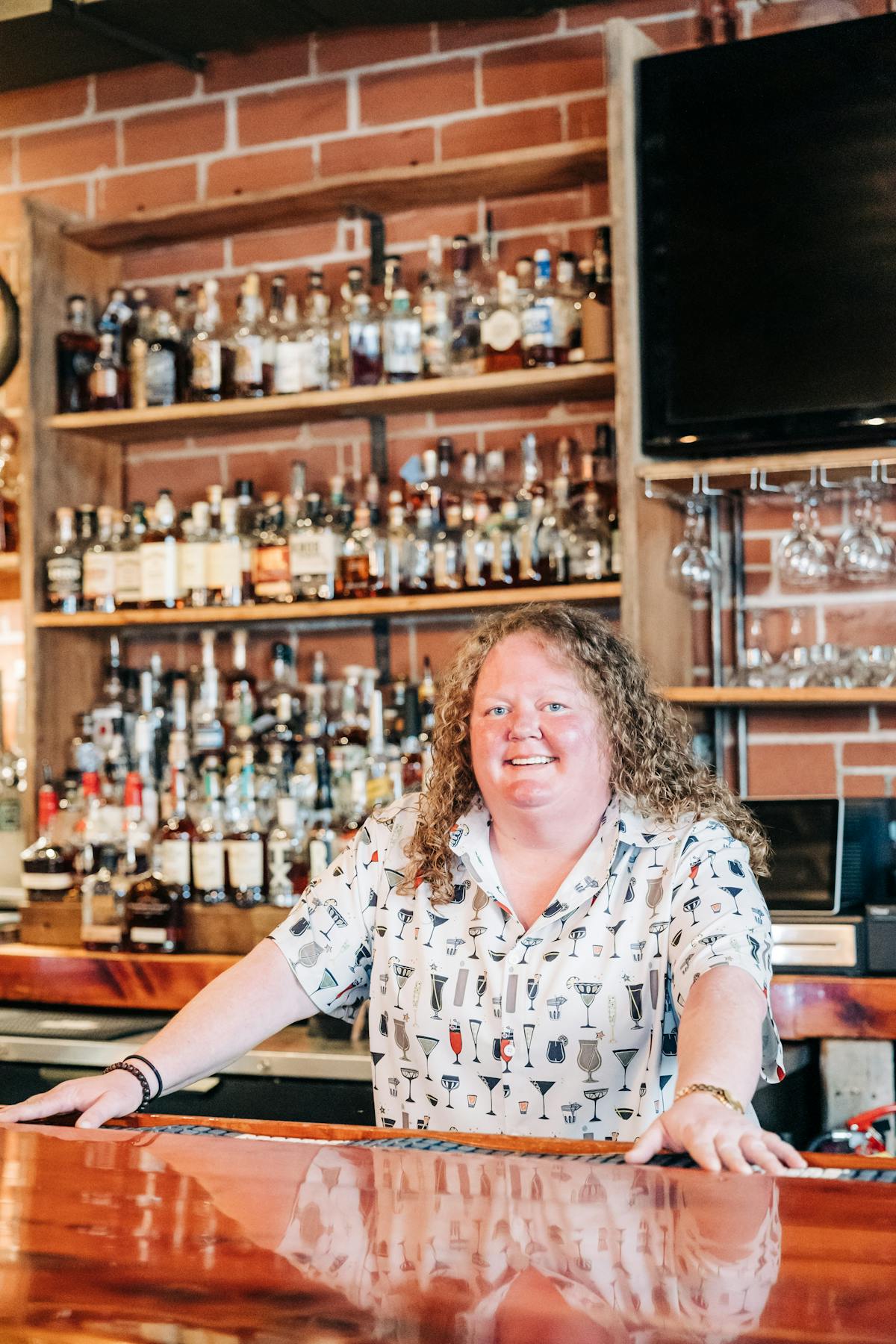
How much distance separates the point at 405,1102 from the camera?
1667 mm

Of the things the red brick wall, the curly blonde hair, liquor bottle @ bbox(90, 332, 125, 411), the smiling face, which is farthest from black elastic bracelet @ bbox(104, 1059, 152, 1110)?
liquor bottle @ bbox(90, 332, 125, 411)

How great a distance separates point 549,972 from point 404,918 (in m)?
0.22

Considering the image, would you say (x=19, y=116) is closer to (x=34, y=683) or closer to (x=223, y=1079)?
(x=34, y=683)

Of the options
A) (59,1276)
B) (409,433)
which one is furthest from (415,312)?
(59,1276)

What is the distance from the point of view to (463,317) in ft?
9.48

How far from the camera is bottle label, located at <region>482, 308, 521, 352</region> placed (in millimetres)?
2781

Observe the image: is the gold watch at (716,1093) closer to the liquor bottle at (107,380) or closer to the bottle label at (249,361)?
the bottle label at (249,361)

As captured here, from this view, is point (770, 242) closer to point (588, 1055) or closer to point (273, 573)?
point (273, 573)

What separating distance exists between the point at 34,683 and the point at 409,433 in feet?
3.14

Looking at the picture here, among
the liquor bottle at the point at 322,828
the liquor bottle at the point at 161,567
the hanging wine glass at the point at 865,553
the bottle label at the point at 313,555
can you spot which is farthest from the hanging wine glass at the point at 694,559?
the liquor bottle at the point at 161,567

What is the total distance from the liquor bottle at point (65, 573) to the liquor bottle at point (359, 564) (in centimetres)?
59

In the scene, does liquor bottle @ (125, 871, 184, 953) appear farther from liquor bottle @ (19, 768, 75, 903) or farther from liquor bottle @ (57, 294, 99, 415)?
liquor bottle @ (57, 294, 99, 415)

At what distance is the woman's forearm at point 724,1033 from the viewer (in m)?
1.29

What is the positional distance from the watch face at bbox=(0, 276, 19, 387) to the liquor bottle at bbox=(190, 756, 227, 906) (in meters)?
1.10
